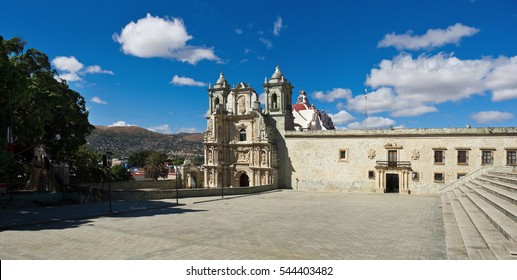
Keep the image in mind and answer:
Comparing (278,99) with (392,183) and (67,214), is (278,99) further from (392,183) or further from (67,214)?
(67,214)

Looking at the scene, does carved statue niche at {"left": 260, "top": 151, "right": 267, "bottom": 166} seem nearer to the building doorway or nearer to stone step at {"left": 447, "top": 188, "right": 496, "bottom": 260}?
the building doorway

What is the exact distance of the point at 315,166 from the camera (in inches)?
1385

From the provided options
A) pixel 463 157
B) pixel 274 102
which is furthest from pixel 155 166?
pixel 463 157

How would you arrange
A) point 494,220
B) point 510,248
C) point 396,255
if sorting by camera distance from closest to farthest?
point 510,248 → point 396,255 → point 494,220

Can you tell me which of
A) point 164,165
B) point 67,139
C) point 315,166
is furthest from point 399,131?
point 164,165

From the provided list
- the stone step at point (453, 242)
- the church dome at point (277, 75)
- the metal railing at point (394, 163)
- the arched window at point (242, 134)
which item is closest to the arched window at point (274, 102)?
the church dome at point (277, 75)

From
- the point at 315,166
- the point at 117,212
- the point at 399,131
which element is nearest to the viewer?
the point at 117,212

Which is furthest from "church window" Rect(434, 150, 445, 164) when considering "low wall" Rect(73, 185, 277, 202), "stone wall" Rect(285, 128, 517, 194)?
"low wall" Rect(73, 185, 277, 202)

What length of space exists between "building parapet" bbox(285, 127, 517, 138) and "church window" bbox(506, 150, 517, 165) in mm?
1379

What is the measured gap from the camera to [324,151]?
114 feet

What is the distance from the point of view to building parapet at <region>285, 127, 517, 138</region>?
28.4 meters

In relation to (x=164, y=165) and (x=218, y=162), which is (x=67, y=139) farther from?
(x=164, y=165)

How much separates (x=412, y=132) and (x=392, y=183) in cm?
551

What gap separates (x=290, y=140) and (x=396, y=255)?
27169 millimetres
